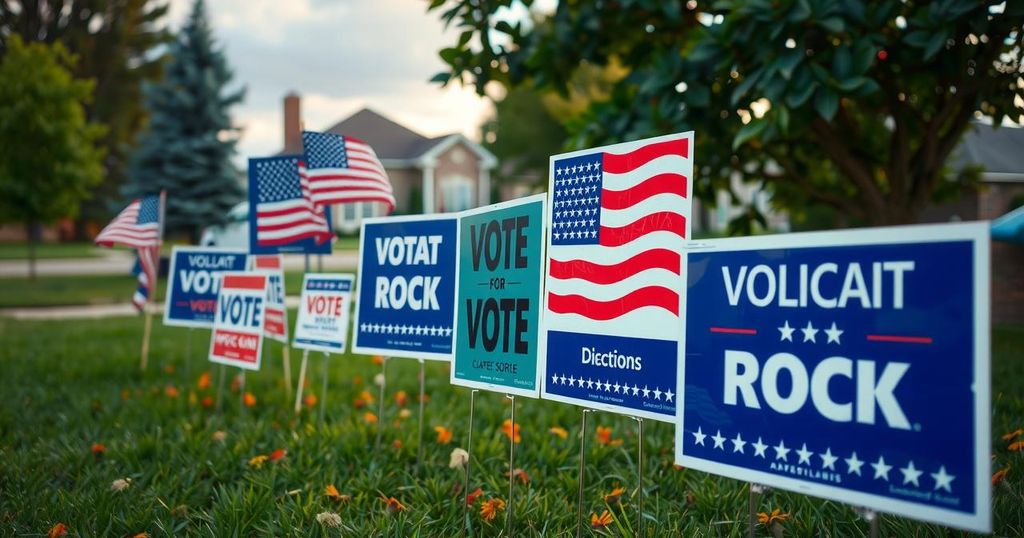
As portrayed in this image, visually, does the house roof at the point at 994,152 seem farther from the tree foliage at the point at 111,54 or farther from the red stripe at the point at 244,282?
the tree foliage at the point at 111,54

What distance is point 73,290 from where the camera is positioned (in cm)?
1844

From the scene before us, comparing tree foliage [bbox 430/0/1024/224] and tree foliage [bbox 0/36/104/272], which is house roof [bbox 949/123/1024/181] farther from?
tree foliage [bbox 0/36/104/272]

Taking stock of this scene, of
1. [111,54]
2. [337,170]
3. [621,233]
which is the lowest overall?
[621,233]

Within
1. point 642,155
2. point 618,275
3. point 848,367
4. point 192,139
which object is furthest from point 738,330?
point 192,139

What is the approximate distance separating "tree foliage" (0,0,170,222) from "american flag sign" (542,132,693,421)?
39642mm

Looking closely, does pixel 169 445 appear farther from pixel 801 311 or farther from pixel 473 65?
pixel 801 311

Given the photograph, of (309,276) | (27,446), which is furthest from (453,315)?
(27,446)

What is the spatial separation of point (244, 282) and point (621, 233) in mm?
3536

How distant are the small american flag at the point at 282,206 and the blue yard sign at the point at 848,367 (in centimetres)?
366

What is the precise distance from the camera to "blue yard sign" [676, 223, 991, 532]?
206 centimetres

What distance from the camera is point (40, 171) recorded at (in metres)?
19.6

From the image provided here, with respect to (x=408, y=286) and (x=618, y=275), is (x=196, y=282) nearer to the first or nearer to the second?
(x=408, y=286)

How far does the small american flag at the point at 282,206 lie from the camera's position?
5633 millimetres

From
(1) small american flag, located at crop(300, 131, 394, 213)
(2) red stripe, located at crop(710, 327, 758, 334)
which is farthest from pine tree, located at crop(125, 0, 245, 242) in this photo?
(2) red stripe, located at crop(710, 327, 758, 334)
